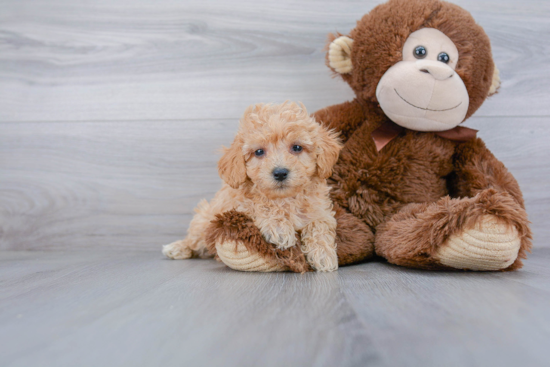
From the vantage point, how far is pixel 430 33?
41.0 inches

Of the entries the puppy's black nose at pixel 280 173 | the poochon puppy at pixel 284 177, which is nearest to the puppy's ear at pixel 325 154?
the poochon puppy at pixel 284 177

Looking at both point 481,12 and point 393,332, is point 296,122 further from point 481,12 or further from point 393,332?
point 481,12

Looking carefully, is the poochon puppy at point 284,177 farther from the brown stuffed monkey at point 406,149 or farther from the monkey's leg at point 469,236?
the monkey's leg at point 469,236

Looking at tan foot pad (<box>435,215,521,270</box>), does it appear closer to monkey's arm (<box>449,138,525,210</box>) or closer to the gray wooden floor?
monkey's arm (<box>449,138,525,210</box>)

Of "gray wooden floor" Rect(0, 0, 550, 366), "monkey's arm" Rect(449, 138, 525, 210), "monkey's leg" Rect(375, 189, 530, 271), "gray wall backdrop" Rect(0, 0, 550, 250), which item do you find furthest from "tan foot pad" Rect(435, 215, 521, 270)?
"gray wall backdrop" Rect(0, 0, 550, 250)

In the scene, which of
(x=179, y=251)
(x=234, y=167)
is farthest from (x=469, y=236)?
(x=179, y=251)

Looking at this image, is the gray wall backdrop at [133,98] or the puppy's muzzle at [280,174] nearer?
the puppy's muzzle at [280,174]

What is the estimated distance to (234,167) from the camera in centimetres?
93

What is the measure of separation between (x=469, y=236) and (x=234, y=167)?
1.75ft

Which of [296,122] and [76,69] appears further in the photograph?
[76,69]

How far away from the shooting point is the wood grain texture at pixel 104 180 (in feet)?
4.71

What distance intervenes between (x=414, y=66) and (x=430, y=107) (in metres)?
0.11

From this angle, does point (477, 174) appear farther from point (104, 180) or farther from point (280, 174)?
point (104, 180)

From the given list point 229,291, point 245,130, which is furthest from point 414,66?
point 229,291
